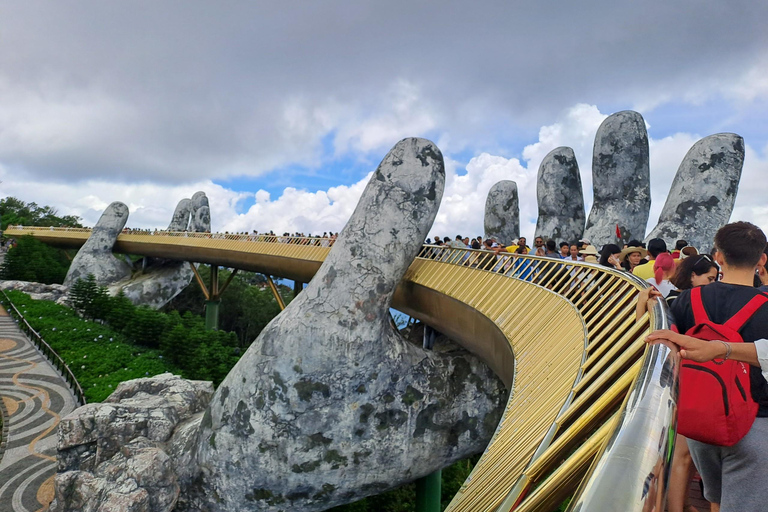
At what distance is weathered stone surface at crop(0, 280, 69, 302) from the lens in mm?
26281

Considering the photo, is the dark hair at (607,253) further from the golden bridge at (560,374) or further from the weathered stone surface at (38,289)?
the weathered stone surface at (38,289)

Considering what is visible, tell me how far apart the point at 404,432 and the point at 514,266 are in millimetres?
3109

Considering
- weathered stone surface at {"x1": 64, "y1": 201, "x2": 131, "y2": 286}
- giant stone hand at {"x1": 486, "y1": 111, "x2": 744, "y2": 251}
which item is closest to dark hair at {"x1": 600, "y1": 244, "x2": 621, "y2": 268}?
giant stone hand at {"x1": 486, "y1": 111, "x2": 744, "y2": 251}

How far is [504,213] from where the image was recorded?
641 inches

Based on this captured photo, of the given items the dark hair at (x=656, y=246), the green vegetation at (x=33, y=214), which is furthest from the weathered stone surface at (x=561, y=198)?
the green vegetation at (x=33, y=214)

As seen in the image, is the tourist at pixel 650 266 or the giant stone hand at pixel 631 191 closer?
the tourist at pixel 650 266

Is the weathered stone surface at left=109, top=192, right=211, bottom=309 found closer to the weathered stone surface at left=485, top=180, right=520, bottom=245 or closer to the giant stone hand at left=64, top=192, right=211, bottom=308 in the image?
the giant stone hand at left=64, top=192, right=211, bottom=308

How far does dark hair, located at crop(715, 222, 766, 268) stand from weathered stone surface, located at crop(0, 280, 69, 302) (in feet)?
101

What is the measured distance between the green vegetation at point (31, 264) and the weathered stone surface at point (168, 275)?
636 centimetres

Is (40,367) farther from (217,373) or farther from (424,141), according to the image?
(424,141)

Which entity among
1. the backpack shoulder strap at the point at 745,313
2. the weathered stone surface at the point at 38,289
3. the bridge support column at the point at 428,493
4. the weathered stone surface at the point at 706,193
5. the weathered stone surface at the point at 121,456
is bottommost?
the bridge support column at the point at 428,493

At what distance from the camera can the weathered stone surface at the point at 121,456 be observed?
7.08 meters

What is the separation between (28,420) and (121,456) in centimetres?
857

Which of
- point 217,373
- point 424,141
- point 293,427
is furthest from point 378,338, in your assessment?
point 217,373
